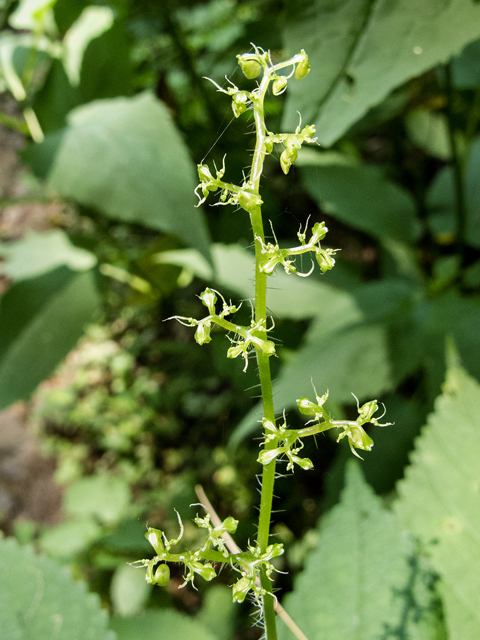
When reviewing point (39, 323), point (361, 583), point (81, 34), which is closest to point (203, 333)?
point (361, 583)

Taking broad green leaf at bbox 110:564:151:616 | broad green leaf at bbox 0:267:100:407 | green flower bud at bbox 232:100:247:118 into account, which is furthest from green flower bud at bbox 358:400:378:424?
broad green leaf at bbox 110:564:151:616

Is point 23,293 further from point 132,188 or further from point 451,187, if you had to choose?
point 451,187

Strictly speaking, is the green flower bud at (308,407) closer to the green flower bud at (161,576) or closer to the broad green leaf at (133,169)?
the green flower bud at (161,576)

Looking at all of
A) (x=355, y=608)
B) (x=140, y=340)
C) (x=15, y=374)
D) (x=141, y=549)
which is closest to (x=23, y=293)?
(x=15, y=374)

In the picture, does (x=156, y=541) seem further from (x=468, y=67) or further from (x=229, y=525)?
(x=468, y=67)

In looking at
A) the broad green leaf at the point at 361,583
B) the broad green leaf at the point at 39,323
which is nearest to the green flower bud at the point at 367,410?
the broad green leaf at the point at 361,583
